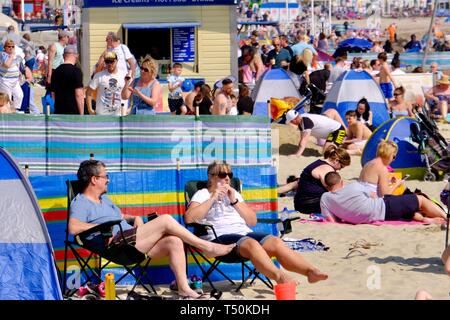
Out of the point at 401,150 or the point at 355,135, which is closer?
the point at 401,150

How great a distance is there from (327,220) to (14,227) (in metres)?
4.56

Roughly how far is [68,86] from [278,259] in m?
5.76

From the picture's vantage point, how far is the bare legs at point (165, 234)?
28.0 ft

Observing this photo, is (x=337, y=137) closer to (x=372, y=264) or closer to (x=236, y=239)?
(x=372, y=264)

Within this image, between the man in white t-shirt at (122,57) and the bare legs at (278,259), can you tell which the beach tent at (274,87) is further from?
the bare legs at (278,259)

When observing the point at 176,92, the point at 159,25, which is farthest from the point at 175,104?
the point at 159,25

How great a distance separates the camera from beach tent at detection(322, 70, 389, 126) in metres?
19.1

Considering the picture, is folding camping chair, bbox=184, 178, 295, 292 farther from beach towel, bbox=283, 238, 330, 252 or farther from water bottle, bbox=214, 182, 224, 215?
beach towel, bbox=283, 238, 330, 252

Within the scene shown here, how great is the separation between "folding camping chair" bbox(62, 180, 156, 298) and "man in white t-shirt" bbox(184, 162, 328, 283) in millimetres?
559

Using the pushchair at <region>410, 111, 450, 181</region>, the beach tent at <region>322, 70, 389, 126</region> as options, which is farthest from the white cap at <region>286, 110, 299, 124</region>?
the pushchair at <region>410, 111, 450, 181</region>

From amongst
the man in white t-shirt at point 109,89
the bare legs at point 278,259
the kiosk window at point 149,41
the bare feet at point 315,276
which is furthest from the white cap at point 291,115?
the bare feet at point 315,276

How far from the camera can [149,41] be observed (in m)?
21.3
